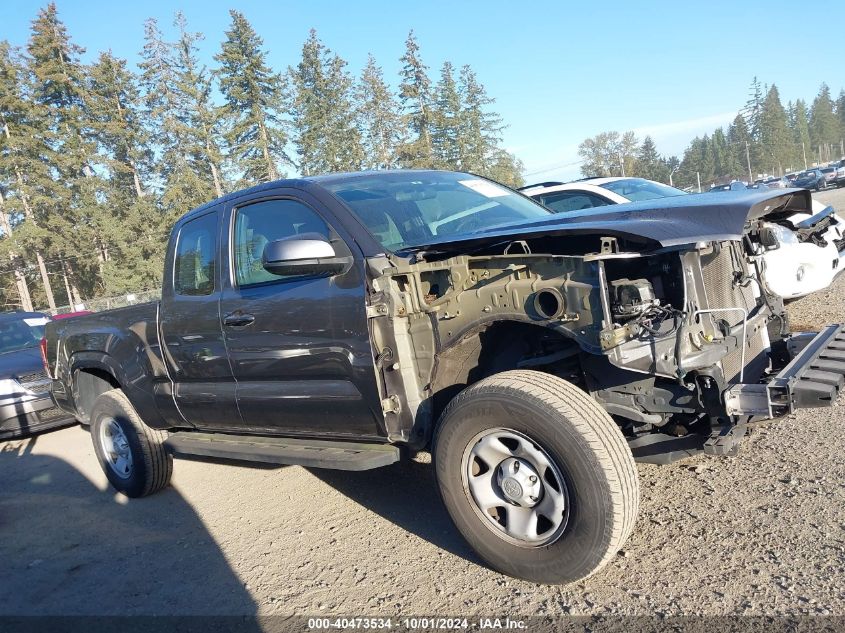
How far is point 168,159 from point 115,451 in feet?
136

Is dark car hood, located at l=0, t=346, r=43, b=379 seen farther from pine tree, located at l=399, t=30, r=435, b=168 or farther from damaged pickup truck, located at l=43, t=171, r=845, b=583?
pine tree, located at l=399, t=30, r=435, b=168

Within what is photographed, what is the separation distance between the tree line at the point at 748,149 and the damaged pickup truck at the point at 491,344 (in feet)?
301

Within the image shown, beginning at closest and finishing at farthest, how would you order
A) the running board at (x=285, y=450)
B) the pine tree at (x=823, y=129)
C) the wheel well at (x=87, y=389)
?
Result: 1. the running board at (x=285, y=450)
2. the wheel well at (x=87, y=389)
3. the pine tree at (x=823, y=129)

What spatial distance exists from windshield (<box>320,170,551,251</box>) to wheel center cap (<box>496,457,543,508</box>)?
4.28ft

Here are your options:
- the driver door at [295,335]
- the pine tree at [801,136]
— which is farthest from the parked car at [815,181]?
the pine tree at [801,136]

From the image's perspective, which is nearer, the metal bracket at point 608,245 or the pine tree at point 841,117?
the metal bracket at point 608,245

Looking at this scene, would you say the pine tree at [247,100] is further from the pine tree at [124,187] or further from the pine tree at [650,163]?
the pine tree at [650,163]

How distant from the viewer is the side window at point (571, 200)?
336 inches

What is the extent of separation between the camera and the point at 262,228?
402 cm

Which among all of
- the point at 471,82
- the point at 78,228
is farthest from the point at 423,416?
the point at 471,82

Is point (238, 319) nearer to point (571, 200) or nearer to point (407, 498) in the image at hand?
point (407, 498)

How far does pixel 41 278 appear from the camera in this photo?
4006 centimetres

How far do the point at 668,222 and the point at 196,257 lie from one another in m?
3.20

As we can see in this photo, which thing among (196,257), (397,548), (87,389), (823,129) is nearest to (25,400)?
(87,389)
